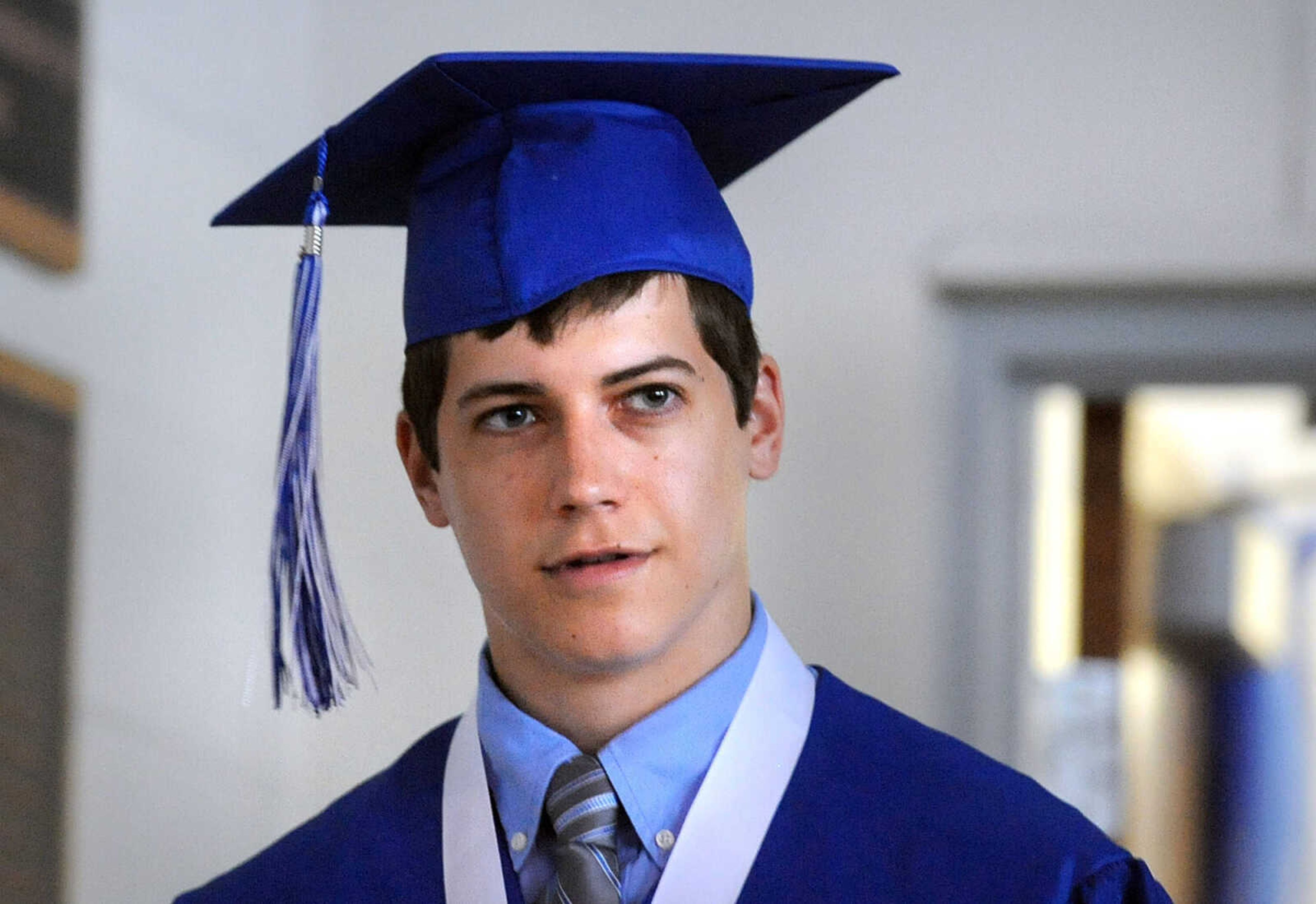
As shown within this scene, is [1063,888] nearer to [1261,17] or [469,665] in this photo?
[469,665]

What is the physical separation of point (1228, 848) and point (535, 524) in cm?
406

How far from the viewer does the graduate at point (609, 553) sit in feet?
4.32

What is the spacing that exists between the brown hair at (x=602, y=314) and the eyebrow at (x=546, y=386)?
3 centimetres

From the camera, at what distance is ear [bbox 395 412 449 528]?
1.50 metres

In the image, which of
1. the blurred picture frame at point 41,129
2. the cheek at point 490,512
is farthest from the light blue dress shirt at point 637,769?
the blurred picture frame at point 41,129

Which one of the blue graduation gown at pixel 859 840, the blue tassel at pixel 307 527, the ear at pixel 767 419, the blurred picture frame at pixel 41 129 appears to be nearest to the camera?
the blue graduation gown at pixel 859 840

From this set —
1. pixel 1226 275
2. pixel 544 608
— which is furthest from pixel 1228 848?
pixel 544 608

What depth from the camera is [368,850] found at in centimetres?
146

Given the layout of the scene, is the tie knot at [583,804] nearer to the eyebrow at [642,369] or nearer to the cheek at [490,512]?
the cheek at [490,512]

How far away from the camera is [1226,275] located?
2164mm

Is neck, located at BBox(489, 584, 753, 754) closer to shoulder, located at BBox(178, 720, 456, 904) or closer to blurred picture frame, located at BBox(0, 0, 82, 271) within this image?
shoulder, located at BBox(178, 720, 456, 904)

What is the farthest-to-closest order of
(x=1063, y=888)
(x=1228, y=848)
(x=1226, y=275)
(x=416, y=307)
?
(x=1228, y=848)
(x=1226, y=275)
(x=416, y=307)
(x=1063, y=888)

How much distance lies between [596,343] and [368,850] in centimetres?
48

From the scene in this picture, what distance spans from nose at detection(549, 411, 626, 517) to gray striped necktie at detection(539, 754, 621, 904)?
0.22 meters
